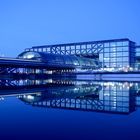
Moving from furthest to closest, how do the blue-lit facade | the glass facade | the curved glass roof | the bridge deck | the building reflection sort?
the blue-lit facade
the glass facade
the curved glass roof
the bridge deck
the building reflection

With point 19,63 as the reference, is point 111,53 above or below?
above

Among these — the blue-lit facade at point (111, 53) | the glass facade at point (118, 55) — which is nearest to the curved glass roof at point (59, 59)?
the blue-lit facade at point (111, 53)

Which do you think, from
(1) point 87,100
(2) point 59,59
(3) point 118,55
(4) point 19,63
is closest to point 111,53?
(3) point 118,55

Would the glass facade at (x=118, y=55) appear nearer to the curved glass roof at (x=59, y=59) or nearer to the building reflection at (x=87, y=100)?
the curved glass roof at (x=59, y=59)

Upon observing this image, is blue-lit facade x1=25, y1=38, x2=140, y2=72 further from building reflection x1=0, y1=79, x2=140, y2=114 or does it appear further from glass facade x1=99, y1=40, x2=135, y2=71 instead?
building reflection x1=0, y1=79, x2=140, y2=114

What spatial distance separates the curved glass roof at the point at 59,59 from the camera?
9604 centimetres

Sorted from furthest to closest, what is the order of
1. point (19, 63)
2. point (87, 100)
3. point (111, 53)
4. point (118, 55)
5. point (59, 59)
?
point (111, 53)
point (118, 55)
point (59, 59)
point (19, 63)
point (87, 100)

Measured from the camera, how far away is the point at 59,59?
103000 millimetres

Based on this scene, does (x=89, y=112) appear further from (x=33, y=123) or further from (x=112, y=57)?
(x=112, y=57)

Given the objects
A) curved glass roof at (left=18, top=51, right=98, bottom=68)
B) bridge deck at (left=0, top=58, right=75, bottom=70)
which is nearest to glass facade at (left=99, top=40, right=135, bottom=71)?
curved glass roof at (left=18, top=51, right=98, bottom=68)

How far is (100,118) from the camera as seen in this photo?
15.6m

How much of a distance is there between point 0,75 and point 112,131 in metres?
73.4

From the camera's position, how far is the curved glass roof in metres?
96.0

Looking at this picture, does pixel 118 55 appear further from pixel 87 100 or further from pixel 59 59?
pixel 87 100
